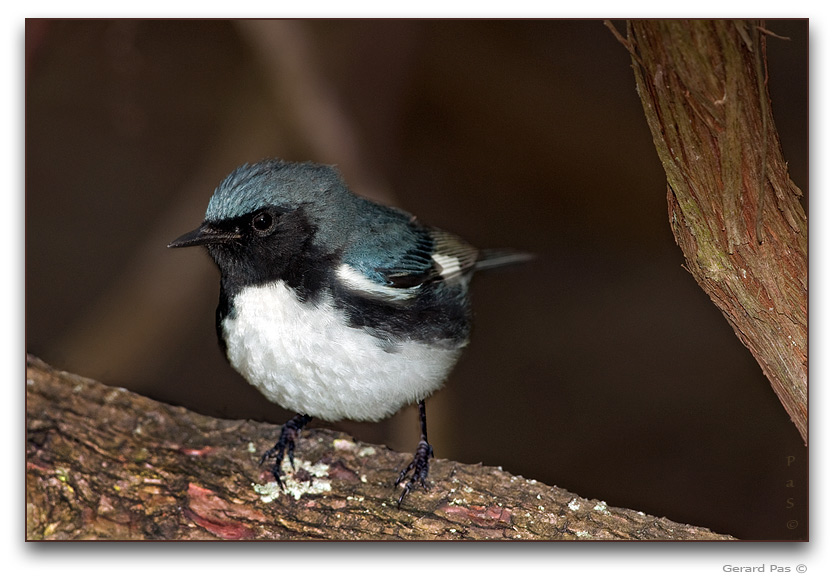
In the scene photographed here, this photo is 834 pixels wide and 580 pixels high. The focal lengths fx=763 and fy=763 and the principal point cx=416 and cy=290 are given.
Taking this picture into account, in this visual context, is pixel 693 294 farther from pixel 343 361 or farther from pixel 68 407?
pixel 68 407

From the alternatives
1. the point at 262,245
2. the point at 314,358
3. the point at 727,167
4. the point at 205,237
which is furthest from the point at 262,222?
the point at 727,167

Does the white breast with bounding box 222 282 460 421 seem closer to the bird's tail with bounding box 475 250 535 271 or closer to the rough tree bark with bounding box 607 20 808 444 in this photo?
the bird's tail with bounding box 475 250 535 271

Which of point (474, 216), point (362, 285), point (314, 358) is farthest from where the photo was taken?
point (474, 216)

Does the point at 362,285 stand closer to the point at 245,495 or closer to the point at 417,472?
the point at 417,472

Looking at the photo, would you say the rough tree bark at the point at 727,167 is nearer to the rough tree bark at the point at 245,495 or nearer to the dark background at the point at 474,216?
the dark background at the point at 474,216

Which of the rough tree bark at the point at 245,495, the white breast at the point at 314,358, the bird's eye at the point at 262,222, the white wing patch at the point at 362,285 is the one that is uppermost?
the bird's eye at the point at 262,222

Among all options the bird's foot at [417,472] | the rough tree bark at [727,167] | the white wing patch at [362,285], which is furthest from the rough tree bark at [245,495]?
the rough tree bark at [727,167]

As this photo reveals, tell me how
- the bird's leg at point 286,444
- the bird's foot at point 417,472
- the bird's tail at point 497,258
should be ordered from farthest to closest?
the bird's tail at point 497,258 → the bird's leg at point 286,444 → the bird's foot at point 417,472
